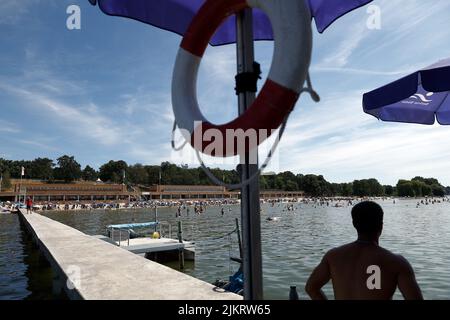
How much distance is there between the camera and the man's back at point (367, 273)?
1.84 meters

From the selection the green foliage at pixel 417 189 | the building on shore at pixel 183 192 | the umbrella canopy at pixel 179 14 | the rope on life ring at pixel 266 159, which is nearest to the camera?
the rope on life ring at pixel 266 159

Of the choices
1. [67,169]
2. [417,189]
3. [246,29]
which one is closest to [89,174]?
[67,169]

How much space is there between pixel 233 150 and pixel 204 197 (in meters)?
103

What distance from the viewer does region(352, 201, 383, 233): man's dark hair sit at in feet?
6.68

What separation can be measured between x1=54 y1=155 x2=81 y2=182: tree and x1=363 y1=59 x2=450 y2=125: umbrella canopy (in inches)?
4524

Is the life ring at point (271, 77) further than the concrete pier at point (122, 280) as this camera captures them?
No

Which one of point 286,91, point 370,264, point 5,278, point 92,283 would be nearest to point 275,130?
point 286,91

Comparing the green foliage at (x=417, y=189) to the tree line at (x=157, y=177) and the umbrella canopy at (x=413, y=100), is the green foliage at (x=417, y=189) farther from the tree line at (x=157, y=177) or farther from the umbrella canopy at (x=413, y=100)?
the umbrella canopy at (x=413, y=100)

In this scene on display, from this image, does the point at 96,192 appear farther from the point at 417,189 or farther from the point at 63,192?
the point at 417,189

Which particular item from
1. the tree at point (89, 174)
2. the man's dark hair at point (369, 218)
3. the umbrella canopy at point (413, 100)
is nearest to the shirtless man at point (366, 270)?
the man's dark hair at point (369, 218)

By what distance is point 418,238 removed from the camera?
21.5m

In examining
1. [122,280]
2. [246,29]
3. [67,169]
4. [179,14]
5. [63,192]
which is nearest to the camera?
[246,29]

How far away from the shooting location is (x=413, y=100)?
5352mm

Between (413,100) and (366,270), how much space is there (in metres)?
4.34
